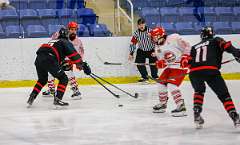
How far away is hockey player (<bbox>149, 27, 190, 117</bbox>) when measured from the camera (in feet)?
20.4

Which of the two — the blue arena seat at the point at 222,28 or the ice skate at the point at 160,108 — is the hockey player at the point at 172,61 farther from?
the blue arena seat at the point at 222,28

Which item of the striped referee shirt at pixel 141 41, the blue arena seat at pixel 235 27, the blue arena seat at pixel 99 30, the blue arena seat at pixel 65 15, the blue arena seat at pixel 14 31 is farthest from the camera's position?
the blue arena seat at pixel 235 27

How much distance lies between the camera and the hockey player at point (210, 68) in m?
5.27

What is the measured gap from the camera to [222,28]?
39.6ft

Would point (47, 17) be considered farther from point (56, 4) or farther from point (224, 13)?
point (224, 13)

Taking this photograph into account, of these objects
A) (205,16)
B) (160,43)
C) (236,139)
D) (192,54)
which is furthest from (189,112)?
(205,16)

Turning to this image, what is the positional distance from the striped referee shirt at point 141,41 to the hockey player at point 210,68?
17.5 ft

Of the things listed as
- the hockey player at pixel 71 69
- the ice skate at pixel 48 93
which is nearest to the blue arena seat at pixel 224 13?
the hockey player at pixel 71 69

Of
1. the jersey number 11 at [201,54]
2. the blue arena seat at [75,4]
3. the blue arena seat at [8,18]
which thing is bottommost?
the jersey number 11 at [201,54]

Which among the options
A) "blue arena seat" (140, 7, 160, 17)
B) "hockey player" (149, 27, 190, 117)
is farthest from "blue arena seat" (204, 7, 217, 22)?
"hockey player" (149, 27, 190, 117)

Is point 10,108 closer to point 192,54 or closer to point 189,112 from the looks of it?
point 189,112

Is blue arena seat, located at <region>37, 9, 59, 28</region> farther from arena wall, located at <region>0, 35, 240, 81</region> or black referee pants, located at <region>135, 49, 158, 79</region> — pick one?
black referee pants, located at <region>135, 49, 158, 79</region>

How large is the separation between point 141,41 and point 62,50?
371 cm

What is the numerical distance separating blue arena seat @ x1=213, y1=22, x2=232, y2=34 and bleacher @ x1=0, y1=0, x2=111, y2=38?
2.50 meters
